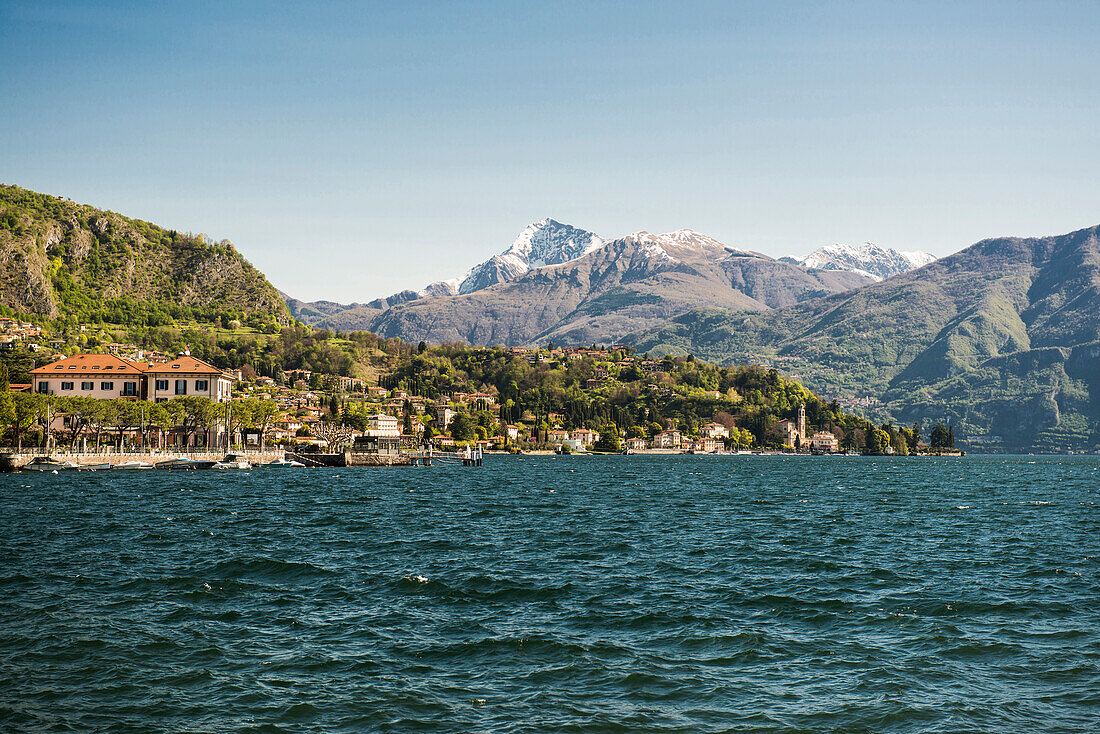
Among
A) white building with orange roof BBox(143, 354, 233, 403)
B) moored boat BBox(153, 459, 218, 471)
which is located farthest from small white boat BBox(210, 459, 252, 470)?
white building with orange roof BBox(143, 354, 233, 403)

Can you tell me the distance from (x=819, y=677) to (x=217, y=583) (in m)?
19.5

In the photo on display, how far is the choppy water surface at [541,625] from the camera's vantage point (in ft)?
58.4

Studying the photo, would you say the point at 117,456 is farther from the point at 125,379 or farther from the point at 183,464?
the point at 125,379

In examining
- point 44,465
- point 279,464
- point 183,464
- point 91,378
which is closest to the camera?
point 44,465

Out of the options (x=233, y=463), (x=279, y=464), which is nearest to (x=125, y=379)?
(x=279, y=464)

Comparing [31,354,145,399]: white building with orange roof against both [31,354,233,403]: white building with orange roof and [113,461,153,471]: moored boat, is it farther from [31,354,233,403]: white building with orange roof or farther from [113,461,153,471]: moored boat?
[113,461,153,471]: moored boat

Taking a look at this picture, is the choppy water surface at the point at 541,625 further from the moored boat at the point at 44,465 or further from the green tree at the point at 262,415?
the green tree at the point at 262,415

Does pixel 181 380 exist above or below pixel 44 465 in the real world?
above

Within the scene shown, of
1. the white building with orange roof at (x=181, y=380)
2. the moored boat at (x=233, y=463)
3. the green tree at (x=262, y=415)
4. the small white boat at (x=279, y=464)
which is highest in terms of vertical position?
the white building with orange roof at (x=181, y=380)

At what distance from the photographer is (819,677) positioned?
20219mm

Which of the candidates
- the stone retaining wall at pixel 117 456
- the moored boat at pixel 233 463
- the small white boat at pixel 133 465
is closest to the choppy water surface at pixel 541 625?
the stone retaining wall at pixel 117 456

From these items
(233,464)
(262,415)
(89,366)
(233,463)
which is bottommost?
(233,464)

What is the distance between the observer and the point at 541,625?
24.6m

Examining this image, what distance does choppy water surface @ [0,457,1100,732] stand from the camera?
17812mm
